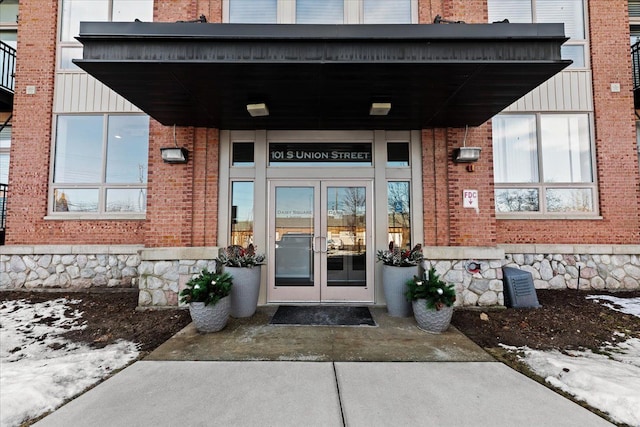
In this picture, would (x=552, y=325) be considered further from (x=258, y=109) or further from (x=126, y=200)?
(x=126, y=200)

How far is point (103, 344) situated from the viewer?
3.99m

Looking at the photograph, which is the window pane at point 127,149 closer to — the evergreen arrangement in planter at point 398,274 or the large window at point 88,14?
the large window at point 88,14

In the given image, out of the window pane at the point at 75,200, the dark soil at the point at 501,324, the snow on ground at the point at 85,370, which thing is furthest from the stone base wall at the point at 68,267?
the snow on ground at the point at 85,370

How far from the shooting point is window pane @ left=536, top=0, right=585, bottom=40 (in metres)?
6.68

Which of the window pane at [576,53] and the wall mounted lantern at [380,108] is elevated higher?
the window pane at [576,53]

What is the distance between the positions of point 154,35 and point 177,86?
2.23 ft

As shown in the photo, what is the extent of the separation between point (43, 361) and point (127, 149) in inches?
187

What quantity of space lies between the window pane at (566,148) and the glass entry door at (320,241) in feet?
14.0

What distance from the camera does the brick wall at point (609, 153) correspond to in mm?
6391

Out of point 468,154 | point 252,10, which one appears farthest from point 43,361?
point 468,154

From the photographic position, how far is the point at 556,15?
6.68m

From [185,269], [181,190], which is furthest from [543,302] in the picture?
[181,190]

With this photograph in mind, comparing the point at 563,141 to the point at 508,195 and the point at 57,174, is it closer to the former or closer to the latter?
the point at 508,195

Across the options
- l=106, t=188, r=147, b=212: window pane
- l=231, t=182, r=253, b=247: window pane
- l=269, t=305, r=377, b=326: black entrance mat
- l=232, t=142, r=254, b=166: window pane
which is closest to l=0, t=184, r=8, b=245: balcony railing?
l=106, t=188, r=147, b=212: window pane
